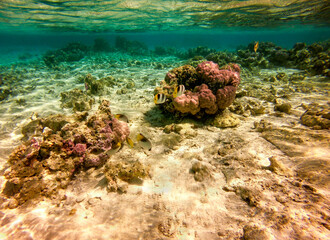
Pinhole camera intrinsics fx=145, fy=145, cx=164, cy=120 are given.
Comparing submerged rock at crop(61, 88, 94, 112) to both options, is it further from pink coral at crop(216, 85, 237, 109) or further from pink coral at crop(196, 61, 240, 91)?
pink coral at crop(216, 85, 237, 109)

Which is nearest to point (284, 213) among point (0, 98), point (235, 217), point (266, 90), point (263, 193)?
point (263, 193)

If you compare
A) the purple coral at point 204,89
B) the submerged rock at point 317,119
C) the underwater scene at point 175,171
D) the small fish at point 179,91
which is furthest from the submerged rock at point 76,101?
the submerged rock at point 317,119

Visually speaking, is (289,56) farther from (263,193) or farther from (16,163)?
(16,163)

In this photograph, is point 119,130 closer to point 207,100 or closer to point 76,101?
point 207,100

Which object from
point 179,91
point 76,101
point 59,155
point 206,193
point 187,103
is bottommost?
point 76,101

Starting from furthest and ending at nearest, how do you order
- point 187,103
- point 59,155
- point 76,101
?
point 76,101
point 187,103
point 59,155

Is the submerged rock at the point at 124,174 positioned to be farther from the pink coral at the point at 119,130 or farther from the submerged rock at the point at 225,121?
the submerged rock at the point at 225,121

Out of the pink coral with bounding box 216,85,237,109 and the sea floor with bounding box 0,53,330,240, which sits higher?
the pink coral with bounding box 216,85,237,109

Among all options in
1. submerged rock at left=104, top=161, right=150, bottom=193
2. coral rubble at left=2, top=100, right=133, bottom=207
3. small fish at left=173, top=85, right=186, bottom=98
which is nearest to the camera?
coral rubble at left=2, top=100, right=133, bottom=207

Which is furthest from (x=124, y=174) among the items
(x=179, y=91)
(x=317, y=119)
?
(x=317, y=119)

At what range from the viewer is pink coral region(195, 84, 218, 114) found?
450 cm

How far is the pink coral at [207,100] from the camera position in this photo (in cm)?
450

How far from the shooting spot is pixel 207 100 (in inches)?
177

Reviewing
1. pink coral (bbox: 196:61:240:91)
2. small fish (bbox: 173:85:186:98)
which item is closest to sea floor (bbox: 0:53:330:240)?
small fish (bbox: 173:85:186:98)
